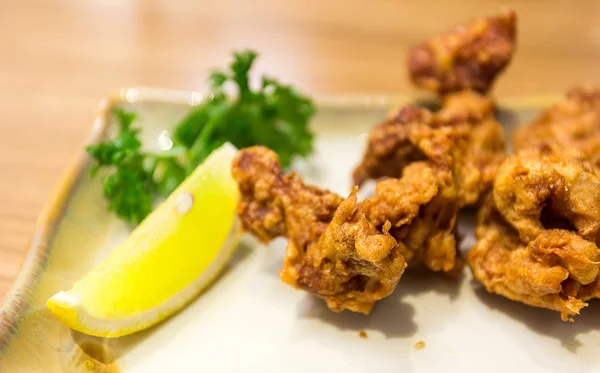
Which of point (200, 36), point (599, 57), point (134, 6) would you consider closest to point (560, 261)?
point (599, 57)

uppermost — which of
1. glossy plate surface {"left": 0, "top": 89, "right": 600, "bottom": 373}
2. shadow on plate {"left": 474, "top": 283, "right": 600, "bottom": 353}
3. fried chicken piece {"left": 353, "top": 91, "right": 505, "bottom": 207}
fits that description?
fried chicken piece {"left": 353, "top": 91, "right": 505, "bottom": 207}

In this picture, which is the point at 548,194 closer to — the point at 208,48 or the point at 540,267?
the point at 540,267

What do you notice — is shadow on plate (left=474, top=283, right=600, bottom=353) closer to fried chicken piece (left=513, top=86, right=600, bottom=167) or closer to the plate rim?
fried chicken piece (left=513, top=86, right=600, bottom=167)

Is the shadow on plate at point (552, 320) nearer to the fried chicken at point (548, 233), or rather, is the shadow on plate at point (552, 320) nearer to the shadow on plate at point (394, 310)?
the fried chicken at point (548, 233)

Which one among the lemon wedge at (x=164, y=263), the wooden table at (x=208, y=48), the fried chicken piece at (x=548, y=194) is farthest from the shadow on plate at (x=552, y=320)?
the wooden table at (x=208, y=48)

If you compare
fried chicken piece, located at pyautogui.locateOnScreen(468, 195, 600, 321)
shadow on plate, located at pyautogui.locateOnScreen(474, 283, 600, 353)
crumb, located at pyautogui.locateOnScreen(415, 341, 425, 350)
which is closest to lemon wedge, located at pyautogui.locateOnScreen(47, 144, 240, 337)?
crumb, located at pyautogui.locateOnScreen(415, 341, 425, 350)

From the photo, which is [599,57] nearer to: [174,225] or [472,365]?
[472,365]
